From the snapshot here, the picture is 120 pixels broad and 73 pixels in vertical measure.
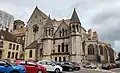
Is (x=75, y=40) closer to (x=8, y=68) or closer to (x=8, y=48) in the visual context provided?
(x=8, y=48)

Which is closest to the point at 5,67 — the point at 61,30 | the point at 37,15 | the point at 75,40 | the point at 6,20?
the point at 75,40

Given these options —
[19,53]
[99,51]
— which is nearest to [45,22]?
[19,53]

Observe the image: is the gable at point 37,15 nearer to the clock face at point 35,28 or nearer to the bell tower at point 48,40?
the clock face at point 35,28

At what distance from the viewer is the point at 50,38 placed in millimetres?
57375

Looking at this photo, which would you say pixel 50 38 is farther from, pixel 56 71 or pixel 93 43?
pixel 56 71

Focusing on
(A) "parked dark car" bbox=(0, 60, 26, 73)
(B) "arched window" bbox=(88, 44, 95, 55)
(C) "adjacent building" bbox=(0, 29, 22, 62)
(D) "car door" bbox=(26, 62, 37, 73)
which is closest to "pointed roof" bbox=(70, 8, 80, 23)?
(B) "arched window" bbox=(88, 44, 95, 55)

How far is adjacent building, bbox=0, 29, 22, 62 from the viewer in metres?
59.5

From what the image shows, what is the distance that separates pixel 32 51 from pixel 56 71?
35.2 m

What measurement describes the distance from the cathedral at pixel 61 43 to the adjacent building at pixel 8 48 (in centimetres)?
430

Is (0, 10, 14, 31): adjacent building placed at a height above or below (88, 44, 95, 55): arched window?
above

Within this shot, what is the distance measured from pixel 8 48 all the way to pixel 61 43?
1901cm

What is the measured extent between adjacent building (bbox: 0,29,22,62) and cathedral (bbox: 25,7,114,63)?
169 inches

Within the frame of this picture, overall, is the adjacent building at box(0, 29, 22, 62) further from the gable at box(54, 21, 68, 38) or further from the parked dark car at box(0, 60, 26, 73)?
the parked dark car at box(0, 60, 26, 73)

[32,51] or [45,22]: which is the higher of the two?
[45,22]
